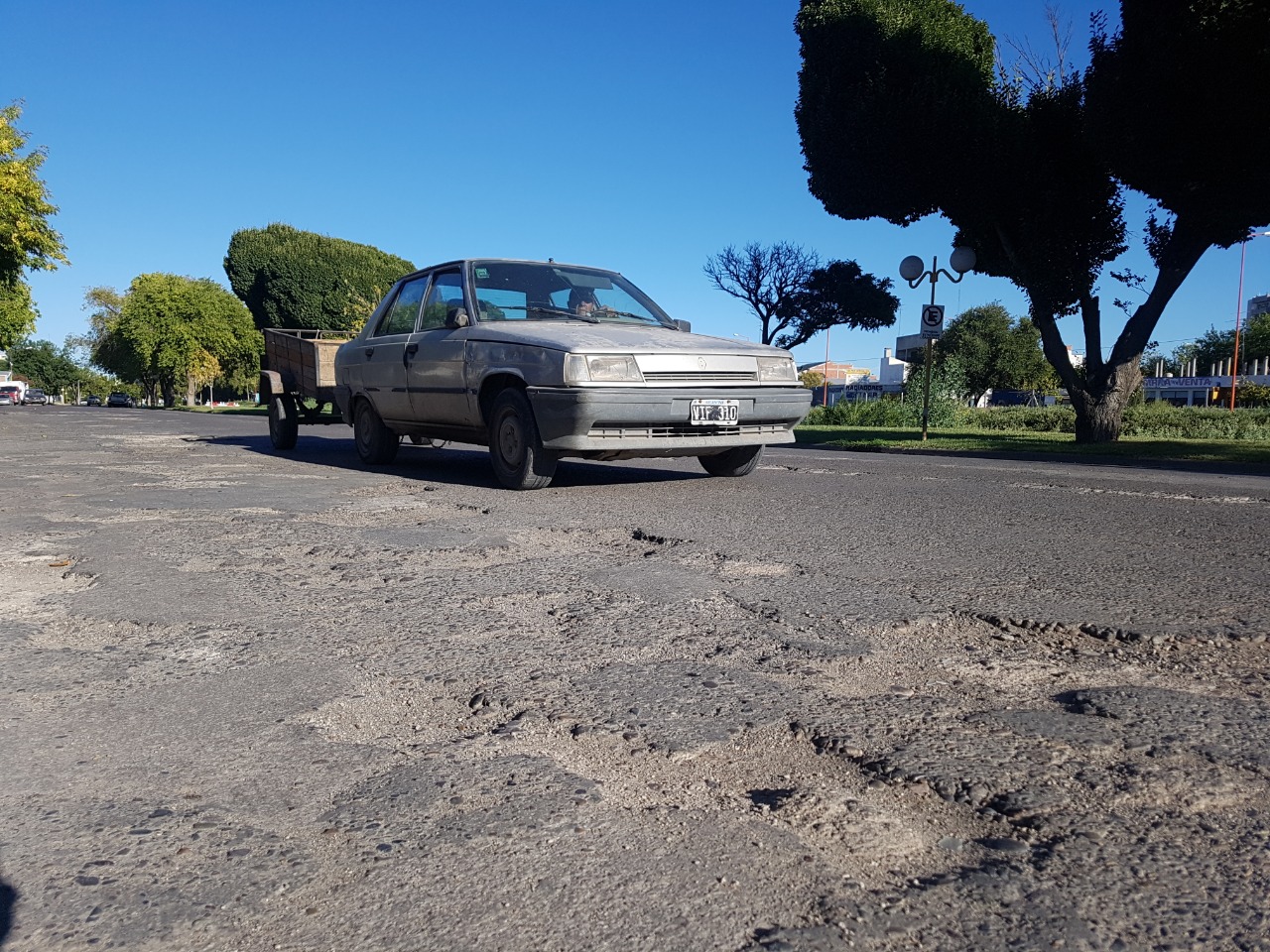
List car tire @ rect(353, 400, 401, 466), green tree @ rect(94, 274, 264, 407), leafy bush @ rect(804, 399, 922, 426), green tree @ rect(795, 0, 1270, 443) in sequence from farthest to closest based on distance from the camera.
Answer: green tree @ rect(94, 274, 264, 407), leafy bush @ rect(804, 399, 922, 426), green tree @ rect(795, 0, 1270, 443), car tire @ rect(353, 400, 401, 466)

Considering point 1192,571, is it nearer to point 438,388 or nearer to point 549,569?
point 549,569

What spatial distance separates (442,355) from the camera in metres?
7.66

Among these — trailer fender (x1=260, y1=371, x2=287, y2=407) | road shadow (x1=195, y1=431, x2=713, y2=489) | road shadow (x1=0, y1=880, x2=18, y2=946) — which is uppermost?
trailer fender (x1=260, y1=371, x2=287, y2=407)

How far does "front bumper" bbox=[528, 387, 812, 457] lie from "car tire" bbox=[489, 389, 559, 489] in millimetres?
139

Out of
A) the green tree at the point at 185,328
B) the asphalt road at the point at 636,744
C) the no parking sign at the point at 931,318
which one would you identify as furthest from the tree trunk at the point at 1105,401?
the green tree at the point at 185,328

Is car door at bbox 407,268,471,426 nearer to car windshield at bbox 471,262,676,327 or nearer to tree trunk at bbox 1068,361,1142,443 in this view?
car windshield at bbox 471,262,676,327

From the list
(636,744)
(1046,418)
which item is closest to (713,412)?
(636,744)

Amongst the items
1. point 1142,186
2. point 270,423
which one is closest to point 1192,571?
point 270,423

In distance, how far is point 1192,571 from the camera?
411cm

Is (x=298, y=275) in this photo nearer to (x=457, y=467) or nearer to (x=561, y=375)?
(x=457, y=467)

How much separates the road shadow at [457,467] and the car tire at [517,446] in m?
0.28

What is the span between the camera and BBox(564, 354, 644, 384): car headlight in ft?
21.2

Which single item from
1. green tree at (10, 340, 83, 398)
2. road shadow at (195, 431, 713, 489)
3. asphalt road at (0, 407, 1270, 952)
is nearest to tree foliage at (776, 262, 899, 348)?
road shadow at (195, 431, 713, 489)

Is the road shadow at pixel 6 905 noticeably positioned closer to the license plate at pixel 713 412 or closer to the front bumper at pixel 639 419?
the front bumper at pixel 639 419
